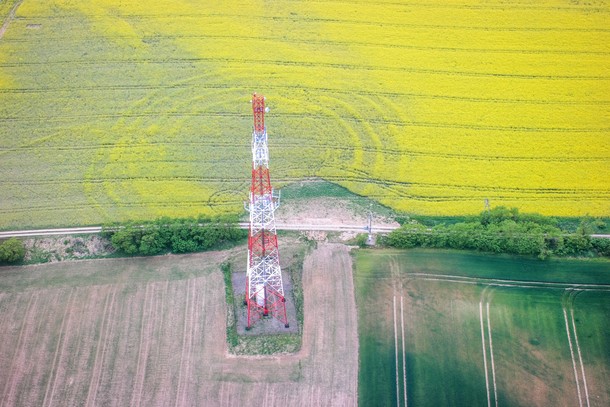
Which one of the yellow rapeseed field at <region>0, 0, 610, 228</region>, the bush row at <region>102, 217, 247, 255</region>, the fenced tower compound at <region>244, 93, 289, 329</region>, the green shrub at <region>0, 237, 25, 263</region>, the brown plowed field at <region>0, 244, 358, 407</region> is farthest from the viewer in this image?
the yellow rapeseed field at <region>0, 0, 610, 228</region>

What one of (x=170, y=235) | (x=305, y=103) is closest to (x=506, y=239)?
(x=305, y=103)

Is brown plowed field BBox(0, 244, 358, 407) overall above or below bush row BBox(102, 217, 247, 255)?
below

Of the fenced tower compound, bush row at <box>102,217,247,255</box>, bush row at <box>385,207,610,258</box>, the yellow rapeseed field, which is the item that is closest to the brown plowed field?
bush row at <box>102,217,247,255</box>

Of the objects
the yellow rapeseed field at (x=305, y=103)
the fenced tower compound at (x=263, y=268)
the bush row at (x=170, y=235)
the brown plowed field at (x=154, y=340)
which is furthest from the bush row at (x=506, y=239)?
→ the bush row at (x=170, y=235)

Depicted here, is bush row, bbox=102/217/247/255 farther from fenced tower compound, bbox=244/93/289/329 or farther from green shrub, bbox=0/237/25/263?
green shrub, bbox=0/237/25/263

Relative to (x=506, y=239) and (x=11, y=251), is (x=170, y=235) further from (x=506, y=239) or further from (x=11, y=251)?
(x=506, y=239)
